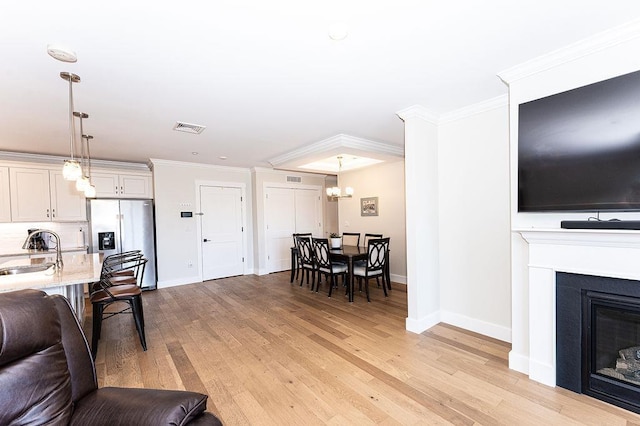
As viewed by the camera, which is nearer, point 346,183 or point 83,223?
point 83,223

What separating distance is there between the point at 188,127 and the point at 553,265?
153 inches

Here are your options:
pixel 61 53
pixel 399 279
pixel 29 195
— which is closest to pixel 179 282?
pixel 29 195

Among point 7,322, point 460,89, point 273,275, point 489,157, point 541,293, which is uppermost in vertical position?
point 460,89

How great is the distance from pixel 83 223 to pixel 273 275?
3614 millimetres

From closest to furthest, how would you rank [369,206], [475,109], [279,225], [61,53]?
[61,53] < [475,109] < [369,206] < [279,225]

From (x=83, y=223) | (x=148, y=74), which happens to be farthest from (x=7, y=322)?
(x=83, y=223)

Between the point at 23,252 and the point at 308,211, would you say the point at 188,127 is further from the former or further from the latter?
the point at 308,211

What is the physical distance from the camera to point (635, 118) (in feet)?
5.70

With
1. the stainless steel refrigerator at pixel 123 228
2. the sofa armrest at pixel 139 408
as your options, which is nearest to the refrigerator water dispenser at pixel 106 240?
the stainless steel refrigerator at pixel 123 228

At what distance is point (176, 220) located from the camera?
17.8 feet

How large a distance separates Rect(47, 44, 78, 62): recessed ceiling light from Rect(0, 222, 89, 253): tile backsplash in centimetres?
417

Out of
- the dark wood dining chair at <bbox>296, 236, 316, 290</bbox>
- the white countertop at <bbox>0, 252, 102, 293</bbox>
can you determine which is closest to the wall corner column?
the dark wood dining chair at <bbox>296, 236, 316, 290</bbox>

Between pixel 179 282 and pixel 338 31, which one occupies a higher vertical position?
pixel 338 31

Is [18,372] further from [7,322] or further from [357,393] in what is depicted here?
[357,393]
